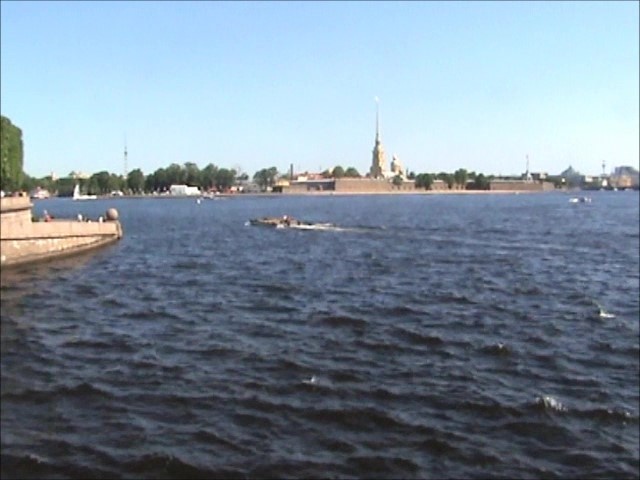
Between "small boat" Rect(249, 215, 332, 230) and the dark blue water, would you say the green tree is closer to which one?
"small boat" Rect(249, 215, 332, 230)

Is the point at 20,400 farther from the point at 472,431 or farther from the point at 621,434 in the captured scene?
the point at 621,434

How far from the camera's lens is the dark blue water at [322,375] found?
12820mm

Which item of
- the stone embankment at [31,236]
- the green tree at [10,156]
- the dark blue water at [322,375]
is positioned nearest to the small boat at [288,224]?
the green tree at [10,156]

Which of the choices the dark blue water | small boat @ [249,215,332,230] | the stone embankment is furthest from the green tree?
the dark blue water

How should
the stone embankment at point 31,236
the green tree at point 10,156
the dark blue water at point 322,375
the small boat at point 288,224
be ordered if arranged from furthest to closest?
the small boat at point 288,224 → the green tree at point 10,156 → the stone embankment at point 31,236 → the dark blue water at point 322,375

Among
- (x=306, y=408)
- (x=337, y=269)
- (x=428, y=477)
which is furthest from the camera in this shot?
(x=337, y=269)

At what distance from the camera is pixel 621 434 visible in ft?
45.9

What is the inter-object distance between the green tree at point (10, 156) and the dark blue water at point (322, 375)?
980 inches

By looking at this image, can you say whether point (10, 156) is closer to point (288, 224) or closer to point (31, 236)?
point (31, 236)

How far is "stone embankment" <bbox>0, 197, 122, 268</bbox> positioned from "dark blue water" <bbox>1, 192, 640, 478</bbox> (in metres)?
2.77

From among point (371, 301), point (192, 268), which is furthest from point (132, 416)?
point (192, 268)

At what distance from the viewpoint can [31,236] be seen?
41344 millimetres

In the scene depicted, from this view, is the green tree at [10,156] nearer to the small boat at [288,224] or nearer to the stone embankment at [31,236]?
the stone embankment at [31,236]

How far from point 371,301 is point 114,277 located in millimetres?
14482
